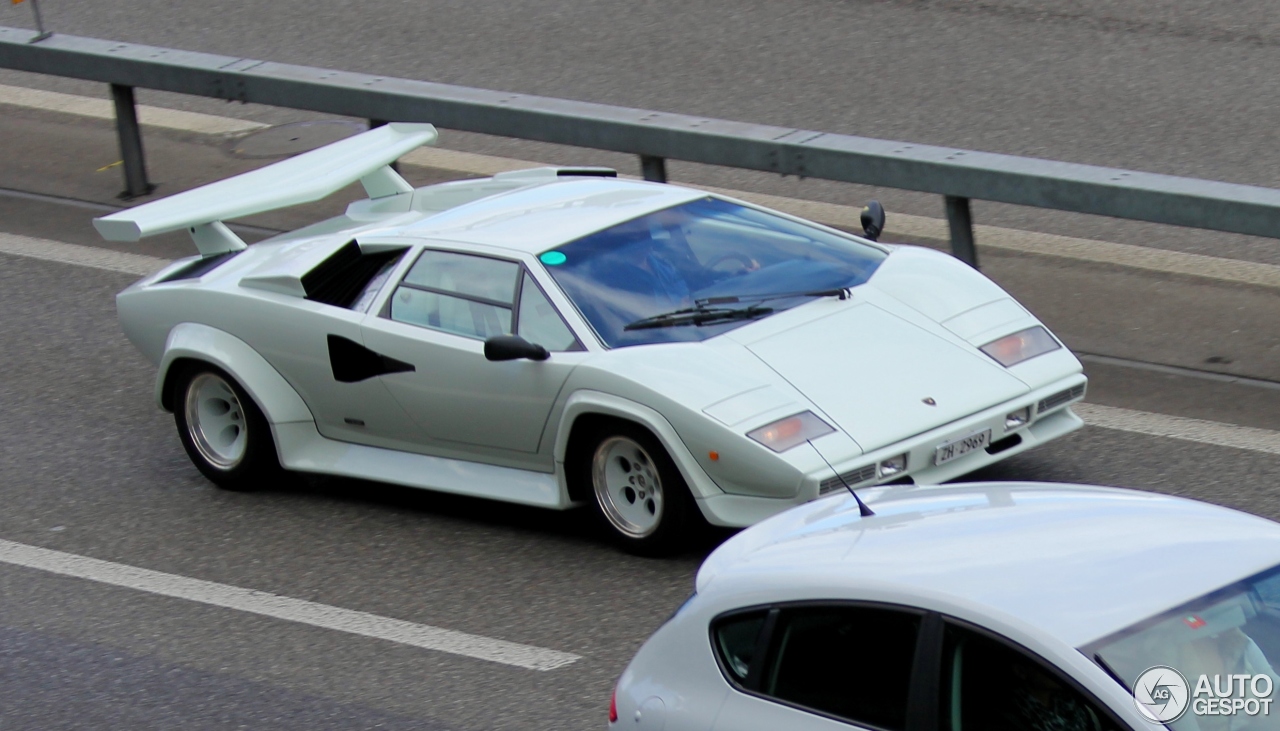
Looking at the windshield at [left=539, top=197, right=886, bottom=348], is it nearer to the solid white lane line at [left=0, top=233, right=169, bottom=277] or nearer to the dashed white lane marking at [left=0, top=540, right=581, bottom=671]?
the dashed white lane marking at [left=0, top=540, right=581, bottom=671]

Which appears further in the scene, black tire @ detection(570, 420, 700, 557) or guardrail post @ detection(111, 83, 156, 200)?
guardrail post @ detection(111, 83, 156, 200)

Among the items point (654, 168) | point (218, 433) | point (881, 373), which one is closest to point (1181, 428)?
point (881, 373)

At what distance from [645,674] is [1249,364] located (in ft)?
17.3

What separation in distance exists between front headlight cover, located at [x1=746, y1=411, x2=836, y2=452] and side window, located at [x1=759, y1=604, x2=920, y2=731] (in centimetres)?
255

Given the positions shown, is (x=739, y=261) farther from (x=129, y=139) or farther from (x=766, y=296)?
(x=129, y=139)

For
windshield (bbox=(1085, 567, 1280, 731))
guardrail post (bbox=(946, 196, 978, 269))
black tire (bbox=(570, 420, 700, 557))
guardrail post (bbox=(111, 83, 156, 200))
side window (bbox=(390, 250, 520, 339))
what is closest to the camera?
windshield (bbox=(1085, 567, 1280, 731))

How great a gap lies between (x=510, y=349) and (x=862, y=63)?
739cm

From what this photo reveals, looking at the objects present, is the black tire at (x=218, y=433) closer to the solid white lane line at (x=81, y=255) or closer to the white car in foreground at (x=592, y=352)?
the white car in foreground at (x=592, y=352)

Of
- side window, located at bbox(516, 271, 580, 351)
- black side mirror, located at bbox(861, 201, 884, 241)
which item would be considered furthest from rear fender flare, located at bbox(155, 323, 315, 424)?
black side mirror, located at bbox(861, 201, 884, 241)

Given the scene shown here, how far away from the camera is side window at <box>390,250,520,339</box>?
7.87 metres

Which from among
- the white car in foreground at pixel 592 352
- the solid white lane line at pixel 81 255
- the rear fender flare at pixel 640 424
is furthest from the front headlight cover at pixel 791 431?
the solid white lane line at pixel 81 255

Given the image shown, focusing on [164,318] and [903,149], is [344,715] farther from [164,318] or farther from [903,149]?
[903,149]

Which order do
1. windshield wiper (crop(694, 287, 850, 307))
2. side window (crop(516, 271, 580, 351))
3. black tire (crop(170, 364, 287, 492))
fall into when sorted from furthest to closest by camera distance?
black tire (crop(170, 364, 287, 492)) < windshield wiper (crop(694, 287, 850, 307)) < side window (crop(516, 271, 580, 351))

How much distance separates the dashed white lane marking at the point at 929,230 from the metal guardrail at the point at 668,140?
680 mm
